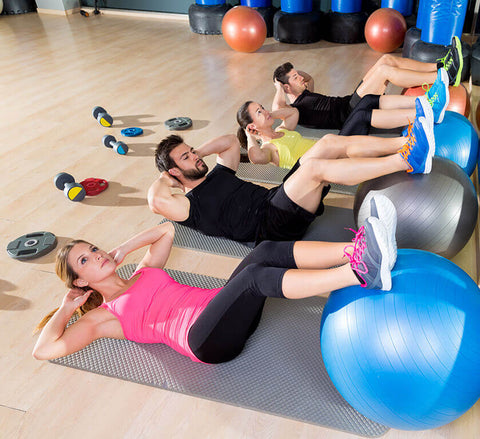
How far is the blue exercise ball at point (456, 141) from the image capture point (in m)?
2.34

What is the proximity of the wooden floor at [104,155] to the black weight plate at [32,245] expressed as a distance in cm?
4

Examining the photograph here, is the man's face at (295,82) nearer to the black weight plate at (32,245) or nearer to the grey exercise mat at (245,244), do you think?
the grey exercise mat at (245,244)

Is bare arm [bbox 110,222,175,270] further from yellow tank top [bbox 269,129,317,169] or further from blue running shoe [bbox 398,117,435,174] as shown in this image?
yellow tank top [bbox 269,129,317,169]

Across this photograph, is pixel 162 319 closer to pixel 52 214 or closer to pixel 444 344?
pixel 444 344

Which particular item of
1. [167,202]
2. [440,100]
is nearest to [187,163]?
[167,202]

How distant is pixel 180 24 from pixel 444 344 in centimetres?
749

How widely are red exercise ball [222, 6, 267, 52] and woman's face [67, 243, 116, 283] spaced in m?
4.65

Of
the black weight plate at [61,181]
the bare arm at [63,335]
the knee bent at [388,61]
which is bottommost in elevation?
the black weight plate at [61,181]

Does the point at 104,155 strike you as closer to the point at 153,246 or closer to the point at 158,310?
the point at 153,246

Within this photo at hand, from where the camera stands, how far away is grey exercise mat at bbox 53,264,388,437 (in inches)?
61.9

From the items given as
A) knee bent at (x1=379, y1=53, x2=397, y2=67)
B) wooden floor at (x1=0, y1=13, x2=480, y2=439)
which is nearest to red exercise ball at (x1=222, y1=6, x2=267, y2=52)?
wooden floor at (x1=0, y1=13, x2=480, y2=439)

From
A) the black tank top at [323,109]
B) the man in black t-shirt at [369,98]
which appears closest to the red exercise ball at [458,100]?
the man in black t-shirt at [369,98]

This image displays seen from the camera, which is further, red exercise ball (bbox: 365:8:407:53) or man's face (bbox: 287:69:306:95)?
red exercise ball (bbox: 365:8:407:53)

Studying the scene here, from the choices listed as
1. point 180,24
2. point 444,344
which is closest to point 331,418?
point 444,344
